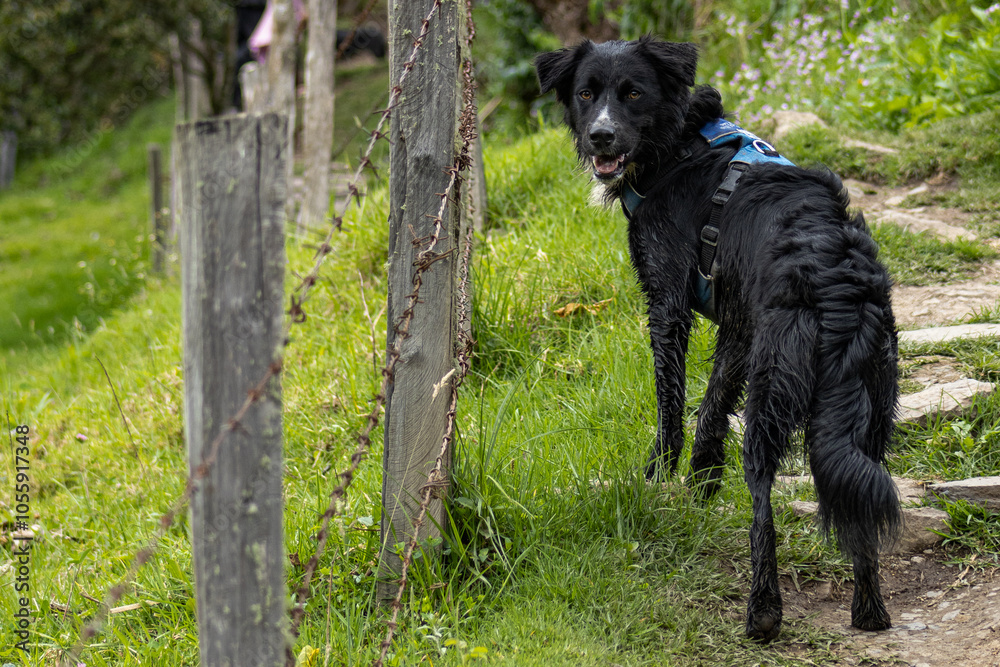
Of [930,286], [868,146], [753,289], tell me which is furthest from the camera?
[868,146]

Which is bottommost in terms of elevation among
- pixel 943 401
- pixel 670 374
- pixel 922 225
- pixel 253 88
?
pixel 943 401

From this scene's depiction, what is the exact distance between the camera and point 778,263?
7.73 ft

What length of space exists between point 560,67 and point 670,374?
4.77 ft

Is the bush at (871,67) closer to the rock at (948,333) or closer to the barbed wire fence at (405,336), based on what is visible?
the rock at (948,333)

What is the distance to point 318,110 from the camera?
715 cm

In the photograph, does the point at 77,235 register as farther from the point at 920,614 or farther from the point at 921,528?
the point at 920,614

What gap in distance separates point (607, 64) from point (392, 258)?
1528 mm

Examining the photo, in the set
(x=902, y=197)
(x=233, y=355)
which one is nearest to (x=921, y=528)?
(x=233, y=355)

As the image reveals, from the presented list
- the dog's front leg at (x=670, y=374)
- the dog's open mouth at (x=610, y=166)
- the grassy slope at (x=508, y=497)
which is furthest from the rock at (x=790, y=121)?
the dog's front leg at (x=670, y=374)

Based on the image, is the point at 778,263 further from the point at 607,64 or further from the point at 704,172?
the point at 607,64

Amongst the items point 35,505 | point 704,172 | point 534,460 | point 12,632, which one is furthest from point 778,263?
point 35,505

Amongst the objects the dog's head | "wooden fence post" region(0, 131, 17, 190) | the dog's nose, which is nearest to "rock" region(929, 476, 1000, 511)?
the dog's head

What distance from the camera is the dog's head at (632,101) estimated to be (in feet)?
10.3

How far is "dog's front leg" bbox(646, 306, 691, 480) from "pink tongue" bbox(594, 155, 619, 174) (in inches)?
23.0
